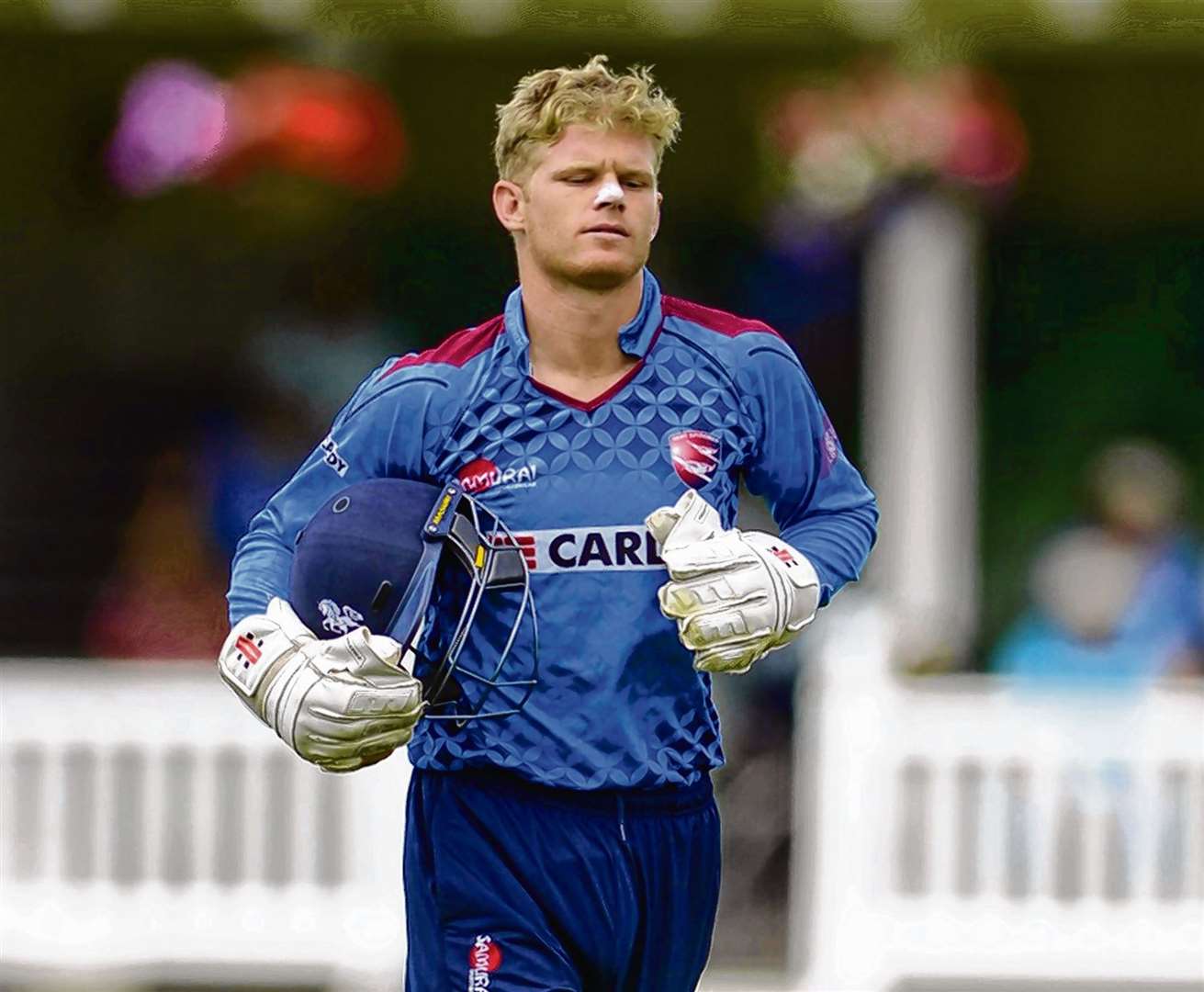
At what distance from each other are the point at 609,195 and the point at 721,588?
64 centimetres

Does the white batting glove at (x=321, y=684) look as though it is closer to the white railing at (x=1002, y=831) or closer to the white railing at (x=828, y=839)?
the white railing at (x=828, y=839)

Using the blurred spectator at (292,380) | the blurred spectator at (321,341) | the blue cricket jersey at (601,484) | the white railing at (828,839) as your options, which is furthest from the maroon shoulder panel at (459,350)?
the blurred spectator at (321,341)

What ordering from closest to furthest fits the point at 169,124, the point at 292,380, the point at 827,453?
the point at 827,453 → the point at 169,124 → the point at 292,380

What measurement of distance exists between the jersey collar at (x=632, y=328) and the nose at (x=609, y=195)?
0.55ft

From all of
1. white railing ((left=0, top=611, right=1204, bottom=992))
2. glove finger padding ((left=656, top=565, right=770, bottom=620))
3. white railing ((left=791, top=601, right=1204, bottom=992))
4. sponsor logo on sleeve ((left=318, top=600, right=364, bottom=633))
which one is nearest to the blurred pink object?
white railing ((left=0, top=611, right=1204, bottom=992))

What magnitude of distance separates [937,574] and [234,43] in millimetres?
3490

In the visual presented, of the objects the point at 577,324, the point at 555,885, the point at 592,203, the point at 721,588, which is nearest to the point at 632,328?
the point at 577,324

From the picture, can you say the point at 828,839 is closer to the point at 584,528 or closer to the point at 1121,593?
the point at 1121,593

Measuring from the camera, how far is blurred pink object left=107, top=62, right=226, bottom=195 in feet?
31.5

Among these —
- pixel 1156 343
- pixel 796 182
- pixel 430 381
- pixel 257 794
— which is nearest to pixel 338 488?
pixel 430 381

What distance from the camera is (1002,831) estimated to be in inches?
311

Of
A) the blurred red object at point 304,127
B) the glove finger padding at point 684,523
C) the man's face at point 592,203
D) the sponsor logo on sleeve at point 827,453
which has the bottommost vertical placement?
the glove finger padding at point 684,523

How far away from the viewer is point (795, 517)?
4.18 metres

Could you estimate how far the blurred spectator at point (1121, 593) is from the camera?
28.7ft
